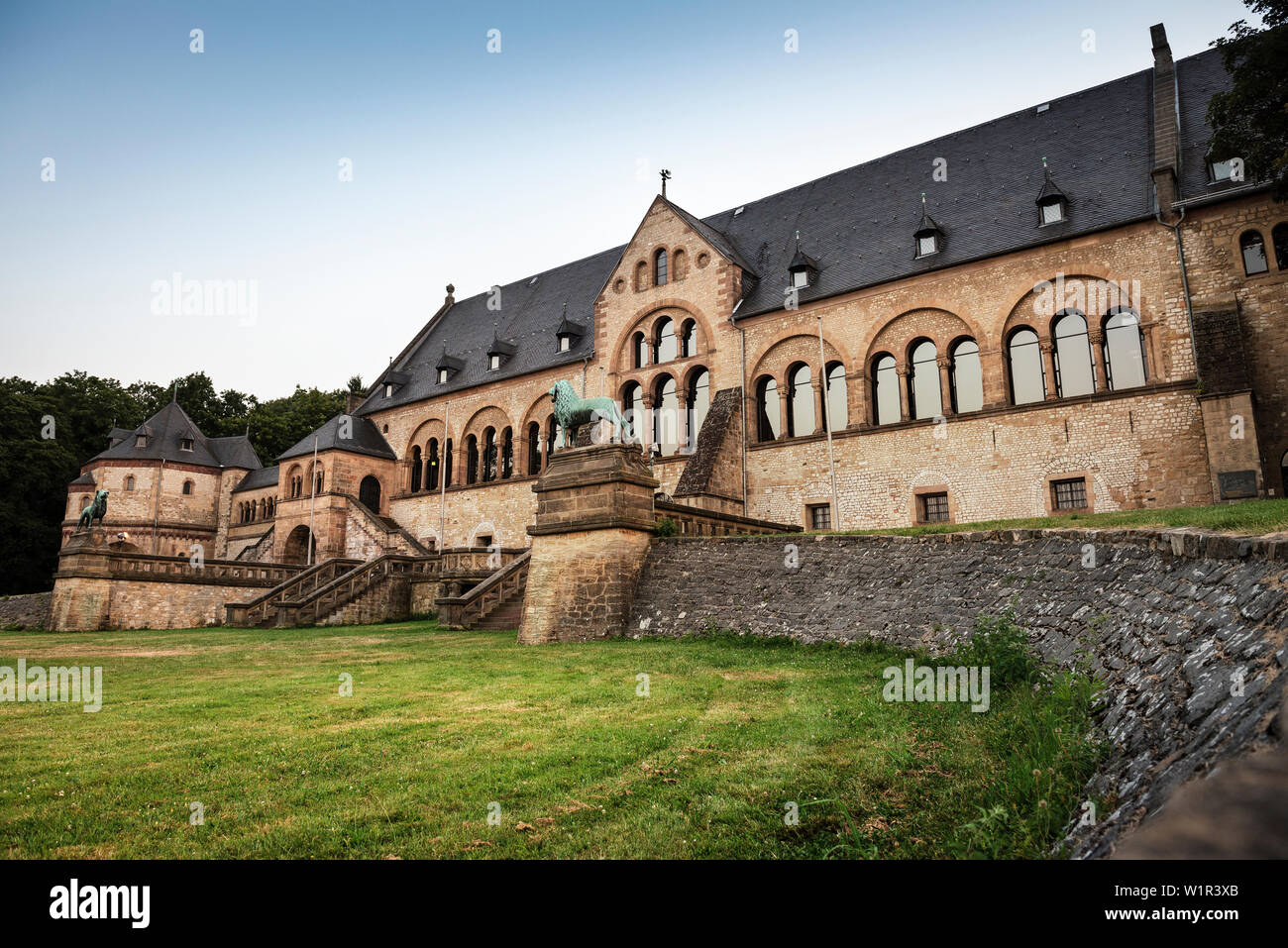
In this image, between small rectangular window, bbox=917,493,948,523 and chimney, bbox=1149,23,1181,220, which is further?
small rectangular window, bbox=917,493,948,523

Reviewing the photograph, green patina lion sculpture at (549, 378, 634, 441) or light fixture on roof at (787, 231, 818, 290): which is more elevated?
light fixture on roof at (787, 231, 818, 290)

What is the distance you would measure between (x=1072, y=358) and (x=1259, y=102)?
753cm

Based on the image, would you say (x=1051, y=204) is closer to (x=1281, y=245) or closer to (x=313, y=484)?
(x=1281, y=245)

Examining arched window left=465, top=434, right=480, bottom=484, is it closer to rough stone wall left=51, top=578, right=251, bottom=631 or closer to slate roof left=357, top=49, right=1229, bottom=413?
slate roof left=357, top=49, right=1229, bottom=413

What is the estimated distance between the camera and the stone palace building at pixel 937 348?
800 inches

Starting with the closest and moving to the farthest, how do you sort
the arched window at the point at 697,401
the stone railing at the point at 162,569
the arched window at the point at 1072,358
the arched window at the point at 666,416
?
the arched window at the point at 1072,358, the stone railing at the point at 162,569, the arched window at the point at 697,401, the arched window at the point at 666,416

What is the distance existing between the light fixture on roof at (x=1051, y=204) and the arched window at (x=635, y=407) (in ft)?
50.3

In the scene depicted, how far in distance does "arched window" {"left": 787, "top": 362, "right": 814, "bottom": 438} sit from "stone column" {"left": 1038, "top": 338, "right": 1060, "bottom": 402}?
7.48 meters

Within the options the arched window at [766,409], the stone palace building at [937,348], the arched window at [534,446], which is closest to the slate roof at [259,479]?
the stone palace building at [937,348]

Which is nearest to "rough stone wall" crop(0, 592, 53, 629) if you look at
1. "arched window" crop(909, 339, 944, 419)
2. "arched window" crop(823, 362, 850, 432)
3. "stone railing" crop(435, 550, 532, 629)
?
"stone railing" crop(435, 550, 532, 629)

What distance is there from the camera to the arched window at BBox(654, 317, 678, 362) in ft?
101

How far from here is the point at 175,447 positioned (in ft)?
179

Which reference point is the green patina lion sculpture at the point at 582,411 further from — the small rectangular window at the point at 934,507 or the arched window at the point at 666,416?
the arched window at the point at 666,416
